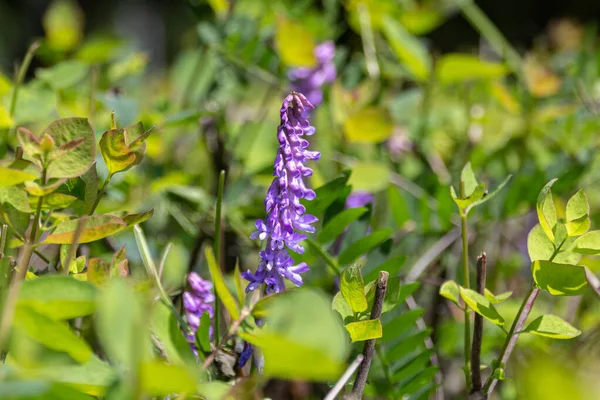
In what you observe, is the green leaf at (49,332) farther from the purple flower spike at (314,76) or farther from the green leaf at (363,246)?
the purple flower spike at (314,76)

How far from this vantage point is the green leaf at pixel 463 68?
34.5 inches

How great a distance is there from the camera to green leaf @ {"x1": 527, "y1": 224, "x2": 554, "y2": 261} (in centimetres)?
42

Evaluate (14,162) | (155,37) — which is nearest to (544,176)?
(14,162)

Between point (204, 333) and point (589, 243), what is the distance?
23cm

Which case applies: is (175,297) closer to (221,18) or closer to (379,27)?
(221,18)

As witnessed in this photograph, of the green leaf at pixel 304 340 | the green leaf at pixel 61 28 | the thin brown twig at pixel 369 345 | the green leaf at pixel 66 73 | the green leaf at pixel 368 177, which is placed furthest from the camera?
the green leaf at pixel 61 28

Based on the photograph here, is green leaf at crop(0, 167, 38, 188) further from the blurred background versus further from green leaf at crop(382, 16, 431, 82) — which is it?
green leaf at crop(382, 16, 431, 82)

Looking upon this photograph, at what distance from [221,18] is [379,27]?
0.26 meters

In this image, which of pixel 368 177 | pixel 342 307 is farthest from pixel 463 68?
pixel 342 307

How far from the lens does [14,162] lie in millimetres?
411

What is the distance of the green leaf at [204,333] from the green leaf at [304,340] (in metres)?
0.14

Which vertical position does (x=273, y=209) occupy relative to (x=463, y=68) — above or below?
below

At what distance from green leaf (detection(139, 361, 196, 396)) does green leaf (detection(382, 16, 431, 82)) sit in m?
0.70

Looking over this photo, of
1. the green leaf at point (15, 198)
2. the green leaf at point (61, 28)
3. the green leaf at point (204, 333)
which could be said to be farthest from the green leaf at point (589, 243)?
the green leaf at point (61, 28)
